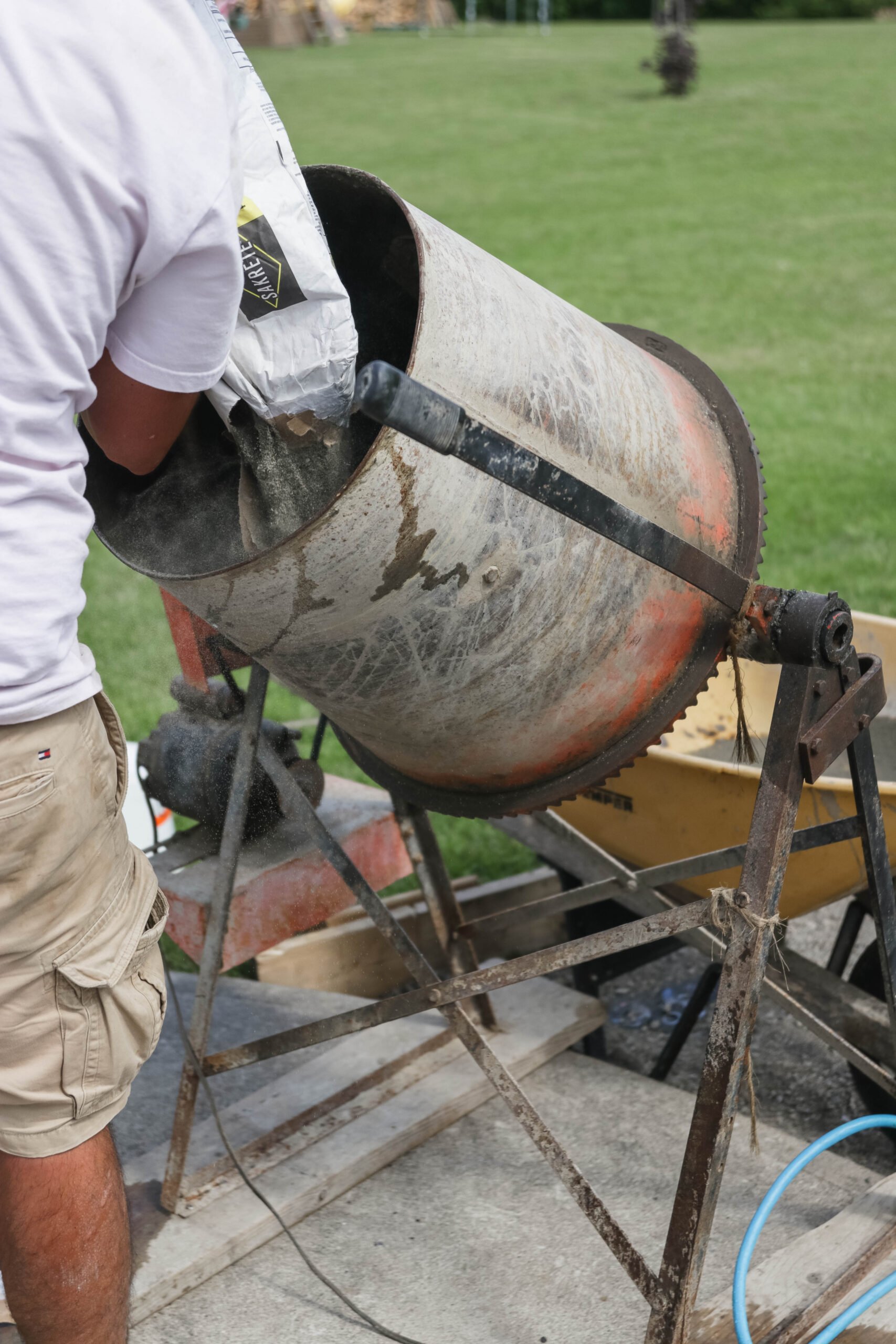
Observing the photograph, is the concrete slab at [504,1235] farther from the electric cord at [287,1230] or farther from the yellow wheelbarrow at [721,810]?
the yellow wheelbarrow at [721,810]

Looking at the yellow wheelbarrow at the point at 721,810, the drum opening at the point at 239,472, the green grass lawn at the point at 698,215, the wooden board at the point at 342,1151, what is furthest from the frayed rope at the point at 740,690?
the green grass lawn at the point at 698,215

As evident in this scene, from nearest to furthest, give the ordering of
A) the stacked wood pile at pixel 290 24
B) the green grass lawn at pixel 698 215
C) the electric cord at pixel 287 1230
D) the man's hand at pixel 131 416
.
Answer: the man's hand at pixel 131 416 → the electric cord at pixel 287 1230 → the green grass lawn at pixel 698 215 → the stacked wood pile at pixel 290 24

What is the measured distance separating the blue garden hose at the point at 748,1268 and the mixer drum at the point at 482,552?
26.8 inches

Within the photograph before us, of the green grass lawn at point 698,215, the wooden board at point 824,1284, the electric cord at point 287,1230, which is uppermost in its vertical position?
the wooden board at point 824,1284

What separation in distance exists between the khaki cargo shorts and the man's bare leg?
4 cm

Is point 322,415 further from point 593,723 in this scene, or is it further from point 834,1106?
point 834,1106

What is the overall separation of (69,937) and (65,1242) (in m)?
0.40

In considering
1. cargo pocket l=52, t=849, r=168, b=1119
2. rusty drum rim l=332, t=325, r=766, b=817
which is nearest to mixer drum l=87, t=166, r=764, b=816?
rusty drum rim l=332, t=325, r=766, b=817

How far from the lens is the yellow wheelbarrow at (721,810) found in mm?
2367

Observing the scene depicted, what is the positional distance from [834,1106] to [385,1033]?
942 mm

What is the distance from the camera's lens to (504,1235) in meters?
2.23

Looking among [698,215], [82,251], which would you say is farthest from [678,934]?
[698,215]

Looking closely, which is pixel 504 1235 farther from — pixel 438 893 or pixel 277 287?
pixel 277 287

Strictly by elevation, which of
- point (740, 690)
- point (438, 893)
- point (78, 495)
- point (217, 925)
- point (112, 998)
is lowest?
point (438, 893)
